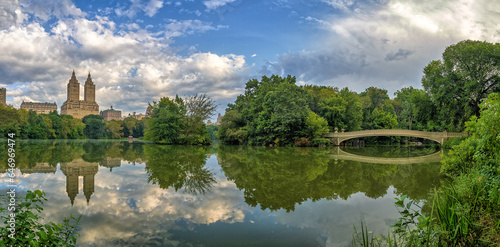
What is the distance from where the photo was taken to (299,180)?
26.9 feet

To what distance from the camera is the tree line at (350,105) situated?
22.8 metres

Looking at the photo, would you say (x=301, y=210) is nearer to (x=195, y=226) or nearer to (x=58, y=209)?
(x=195, y=226)

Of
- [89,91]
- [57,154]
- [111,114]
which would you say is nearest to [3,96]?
[57,154]

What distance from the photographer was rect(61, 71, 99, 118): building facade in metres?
135

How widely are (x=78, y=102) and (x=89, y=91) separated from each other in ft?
41.3

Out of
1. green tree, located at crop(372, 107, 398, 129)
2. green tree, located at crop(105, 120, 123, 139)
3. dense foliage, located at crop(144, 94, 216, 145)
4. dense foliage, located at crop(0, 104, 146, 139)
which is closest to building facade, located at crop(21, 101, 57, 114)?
dense foliage, located at crop(0, 104, 146, 139)

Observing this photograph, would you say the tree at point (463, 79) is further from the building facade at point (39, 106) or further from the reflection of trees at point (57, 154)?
the building facade at point (39, 106)

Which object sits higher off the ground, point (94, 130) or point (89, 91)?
point (89, 91)

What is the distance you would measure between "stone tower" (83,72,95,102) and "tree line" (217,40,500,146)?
451 feet

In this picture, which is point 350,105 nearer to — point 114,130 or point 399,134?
point 399,134

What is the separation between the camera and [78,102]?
138 m

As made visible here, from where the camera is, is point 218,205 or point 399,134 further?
point 399,134

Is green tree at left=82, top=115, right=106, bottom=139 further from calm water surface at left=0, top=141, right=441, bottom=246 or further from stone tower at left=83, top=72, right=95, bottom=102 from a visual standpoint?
stone tower at left=83, top=72, right=95, bottom=102

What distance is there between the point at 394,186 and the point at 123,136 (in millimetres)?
76517
